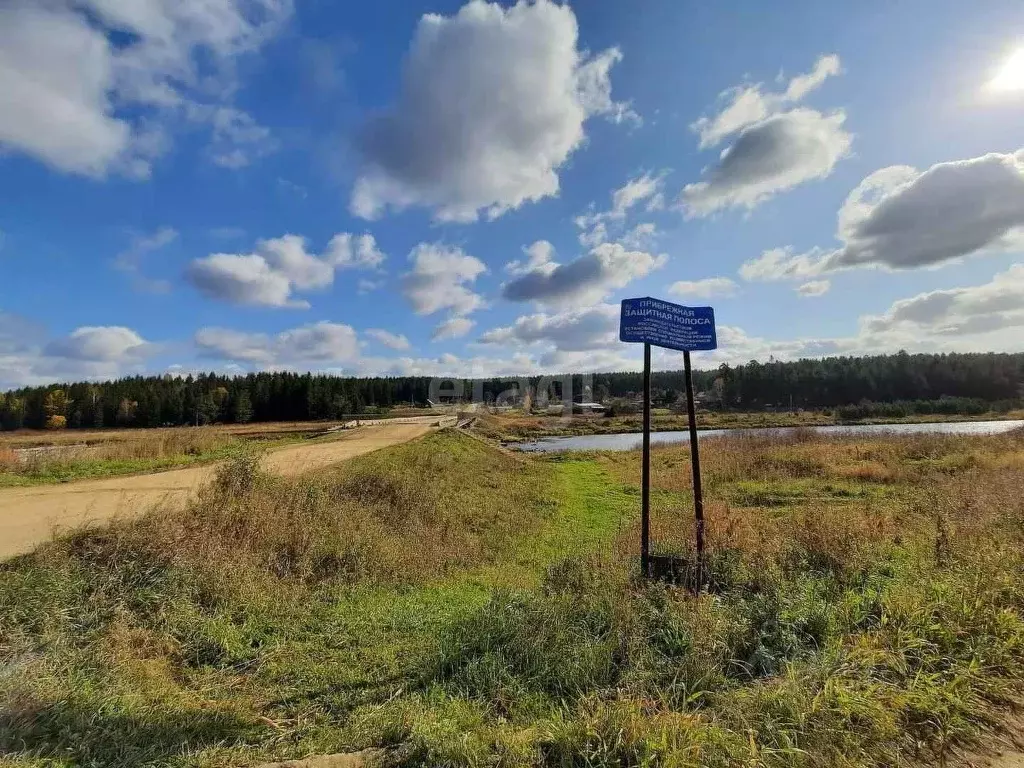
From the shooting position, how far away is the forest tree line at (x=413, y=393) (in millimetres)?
73188

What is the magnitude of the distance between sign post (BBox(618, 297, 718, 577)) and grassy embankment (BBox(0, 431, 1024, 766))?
778 millimetres

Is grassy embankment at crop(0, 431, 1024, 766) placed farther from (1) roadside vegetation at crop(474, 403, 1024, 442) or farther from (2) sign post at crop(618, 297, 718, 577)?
(1) roadside vegetation at crop(474, 403, 1024, 442)

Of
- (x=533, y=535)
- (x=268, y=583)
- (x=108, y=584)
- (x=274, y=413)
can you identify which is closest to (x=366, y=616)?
(x=268, y=583)

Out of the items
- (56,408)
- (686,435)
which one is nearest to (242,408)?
(56,408)

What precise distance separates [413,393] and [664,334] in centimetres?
12291

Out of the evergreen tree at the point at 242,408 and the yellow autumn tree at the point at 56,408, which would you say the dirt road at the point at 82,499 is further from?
the yellow autumn tree at the point at 56,408

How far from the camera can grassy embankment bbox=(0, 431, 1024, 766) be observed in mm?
3336

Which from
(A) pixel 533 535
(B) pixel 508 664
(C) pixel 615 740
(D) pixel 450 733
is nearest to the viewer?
(C) pixel 615 740

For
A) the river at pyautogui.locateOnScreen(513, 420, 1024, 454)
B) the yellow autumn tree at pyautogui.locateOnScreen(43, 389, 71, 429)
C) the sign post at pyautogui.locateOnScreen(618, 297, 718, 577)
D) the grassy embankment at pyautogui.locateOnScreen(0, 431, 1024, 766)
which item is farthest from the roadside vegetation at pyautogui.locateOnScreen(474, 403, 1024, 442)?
the yellow autumn tree at pyautogui.locateOnScreen(43, 389, 71, 429)

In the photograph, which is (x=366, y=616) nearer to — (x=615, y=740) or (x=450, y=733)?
(x=450, y=733)

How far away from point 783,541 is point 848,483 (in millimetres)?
13752

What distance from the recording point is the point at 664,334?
22.6ft

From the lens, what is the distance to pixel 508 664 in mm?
4738

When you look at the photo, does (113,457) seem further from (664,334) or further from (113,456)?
(664,334)
